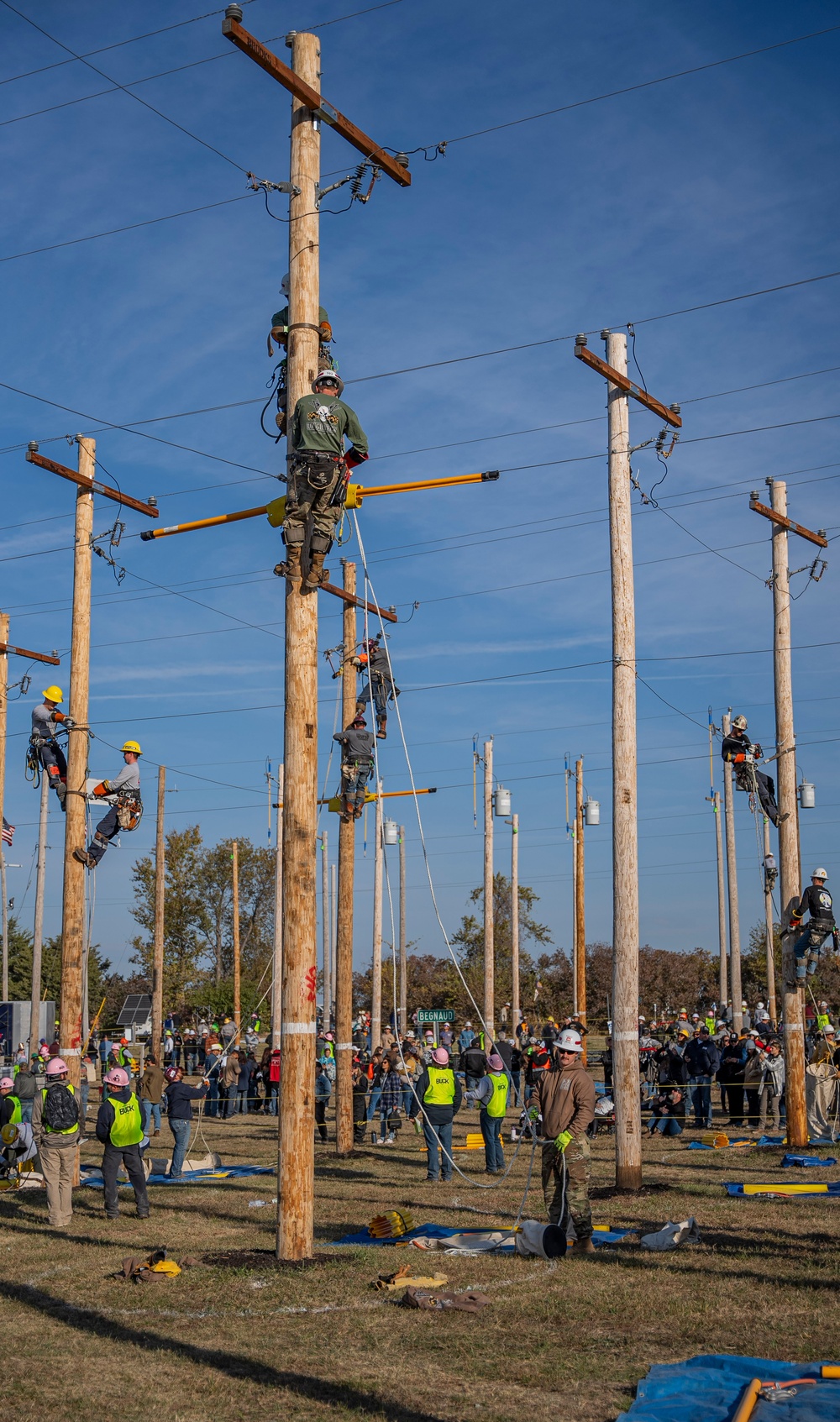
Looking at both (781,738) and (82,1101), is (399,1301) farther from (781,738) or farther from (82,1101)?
(82,1101)

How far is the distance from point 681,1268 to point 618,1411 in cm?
381

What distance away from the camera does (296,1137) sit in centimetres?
1061

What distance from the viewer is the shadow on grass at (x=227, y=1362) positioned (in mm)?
7000

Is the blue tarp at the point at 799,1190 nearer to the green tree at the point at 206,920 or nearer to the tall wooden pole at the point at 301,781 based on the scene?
the tall wooden pole at the point at 301,781

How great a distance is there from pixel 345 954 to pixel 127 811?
15.0 ft

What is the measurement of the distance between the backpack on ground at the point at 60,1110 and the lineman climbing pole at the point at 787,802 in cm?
1026

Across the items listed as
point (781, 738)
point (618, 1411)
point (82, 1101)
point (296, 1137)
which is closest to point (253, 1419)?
point (618, 1411)

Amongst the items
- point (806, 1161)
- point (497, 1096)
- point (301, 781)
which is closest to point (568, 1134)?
point (301, 781)

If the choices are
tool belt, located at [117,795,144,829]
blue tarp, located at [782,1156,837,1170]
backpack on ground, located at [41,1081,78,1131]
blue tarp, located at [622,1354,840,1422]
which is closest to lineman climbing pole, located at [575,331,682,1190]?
blue tarp, located at [782,1156,837,1170]

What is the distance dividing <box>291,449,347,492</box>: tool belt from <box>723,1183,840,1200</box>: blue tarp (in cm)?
930

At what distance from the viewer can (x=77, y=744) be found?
18.4 metres

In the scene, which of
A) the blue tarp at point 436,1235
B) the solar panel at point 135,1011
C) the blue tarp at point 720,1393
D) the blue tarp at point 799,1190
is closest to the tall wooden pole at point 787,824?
the blue tarp at point 799,1190

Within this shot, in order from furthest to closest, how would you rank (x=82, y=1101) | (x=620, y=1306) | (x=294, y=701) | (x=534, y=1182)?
(x=82, y=1101)
(x=534, y=1182)
(x=294, y=701)
(x=620, y=1306)

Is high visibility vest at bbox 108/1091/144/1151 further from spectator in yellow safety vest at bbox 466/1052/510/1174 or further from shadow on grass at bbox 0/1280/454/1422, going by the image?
spectator in yellow safety vest at bbox 466/1052/510/1174
